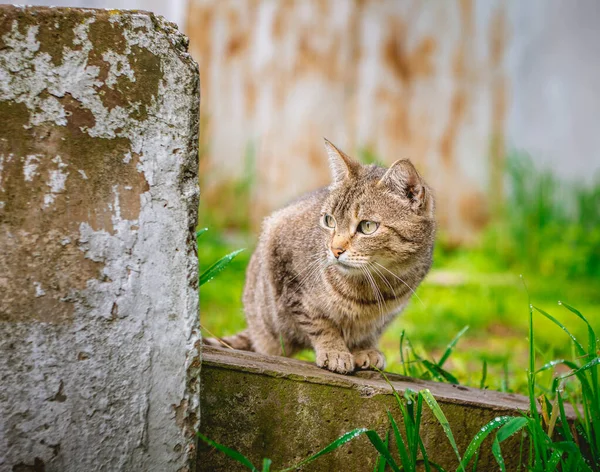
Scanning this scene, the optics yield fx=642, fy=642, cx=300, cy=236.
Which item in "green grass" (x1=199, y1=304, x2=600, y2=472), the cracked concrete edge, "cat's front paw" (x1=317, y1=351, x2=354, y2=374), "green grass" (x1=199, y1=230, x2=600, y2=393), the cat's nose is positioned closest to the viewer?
"green grass" (x1=199, y1=304, x2=600, y2=472)

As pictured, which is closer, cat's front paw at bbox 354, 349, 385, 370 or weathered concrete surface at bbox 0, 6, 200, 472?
weathered concrete surface at bbox 0, 6, 200, 472

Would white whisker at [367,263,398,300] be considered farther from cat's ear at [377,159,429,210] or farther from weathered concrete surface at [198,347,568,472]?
weathered concrete surface at [198,347,568,472]

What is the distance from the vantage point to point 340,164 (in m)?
2.60

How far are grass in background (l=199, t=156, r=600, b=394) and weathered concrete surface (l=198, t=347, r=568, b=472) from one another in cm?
104

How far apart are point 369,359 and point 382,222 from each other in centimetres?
50

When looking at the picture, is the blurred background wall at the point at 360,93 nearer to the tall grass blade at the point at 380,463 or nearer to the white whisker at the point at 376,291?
the white whisker at the point at 376,291

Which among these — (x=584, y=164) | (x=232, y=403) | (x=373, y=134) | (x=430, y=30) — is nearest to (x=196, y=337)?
(x=232, y=403)

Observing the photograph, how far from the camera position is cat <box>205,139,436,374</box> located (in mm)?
2354

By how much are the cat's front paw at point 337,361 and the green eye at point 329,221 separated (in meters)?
0.53

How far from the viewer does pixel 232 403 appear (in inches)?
65.4

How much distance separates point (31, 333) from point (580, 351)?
1.45m

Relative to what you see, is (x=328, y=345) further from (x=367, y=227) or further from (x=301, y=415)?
(x=301, y=415)

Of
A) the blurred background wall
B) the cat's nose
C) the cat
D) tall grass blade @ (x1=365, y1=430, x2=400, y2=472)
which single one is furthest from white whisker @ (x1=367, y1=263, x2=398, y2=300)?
the blurred background wall

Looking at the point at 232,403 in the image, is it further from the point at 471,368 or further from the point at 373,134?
the point at 373,134
